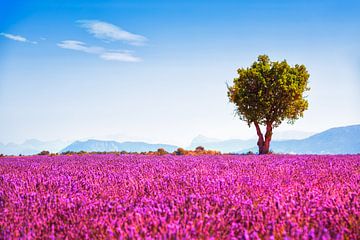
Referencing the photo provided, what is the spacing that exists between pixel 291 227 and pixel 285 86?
649 inches

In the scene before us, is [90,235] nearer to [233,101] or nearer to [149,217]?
[149,217]

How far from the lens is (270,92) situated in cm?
1884

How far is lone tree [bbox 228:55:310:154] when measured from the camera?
61.9ft

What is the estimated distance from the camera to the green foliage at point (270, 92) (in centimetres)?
1888

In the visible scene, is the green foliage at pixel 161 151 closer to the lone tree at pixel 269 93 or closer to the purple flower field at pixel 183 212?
the lone tree at pixel 269 93

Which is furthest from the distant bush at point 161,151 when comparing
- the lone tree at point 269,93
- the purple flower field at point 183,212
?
the purple flower field at point 183,212

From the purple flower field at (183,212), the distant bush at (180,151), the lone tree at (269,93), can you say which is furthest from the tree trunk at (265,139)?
the purple flower field at (183,212)

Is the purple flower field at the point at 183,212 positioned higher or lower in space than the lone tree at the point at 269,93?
lower

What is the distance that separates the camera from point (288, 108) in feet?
62.7

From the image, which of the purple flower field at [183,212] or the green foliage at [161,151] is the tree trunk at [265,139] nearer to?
the green foliage at [161,151]

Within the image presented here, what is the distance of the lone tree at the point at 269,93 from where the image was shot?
1886cm

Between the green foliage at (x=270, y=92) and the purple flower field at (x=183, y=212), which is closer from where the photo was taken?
the purple flower field at (x=183, y=212)

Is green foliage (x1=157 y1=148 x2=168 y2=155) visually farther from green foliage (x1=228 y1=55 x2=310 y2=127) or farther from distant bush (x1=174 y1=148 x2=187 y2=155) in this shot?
green foliage (x1=228 y1=55 x2=310 y2=127)

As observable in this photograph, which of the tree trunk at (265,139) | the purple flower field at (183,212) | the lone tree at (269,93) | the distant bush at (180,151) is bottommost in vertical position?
the purple flower field at (183,212)
